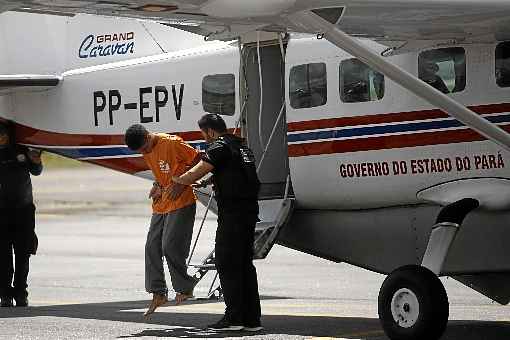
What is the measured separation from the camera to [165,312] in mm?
13305

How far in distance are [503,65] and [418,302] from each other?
199 centimetres

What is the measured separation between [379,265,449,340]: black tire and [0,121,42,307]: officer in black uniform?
4431mm

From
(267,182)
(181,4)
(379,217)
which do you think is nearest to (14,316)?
(267,182)

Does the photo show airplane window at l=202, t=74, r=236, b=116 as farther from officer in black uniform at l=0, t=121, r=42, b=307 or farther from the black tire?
the black tire

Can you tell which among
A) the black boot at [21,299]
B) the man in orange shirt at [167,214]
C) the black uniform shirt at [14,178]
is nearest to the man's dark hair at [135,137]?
the man in orange shirt at [167,214]

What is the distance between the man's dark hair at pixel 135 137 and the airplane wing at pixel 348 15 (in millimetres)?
1497

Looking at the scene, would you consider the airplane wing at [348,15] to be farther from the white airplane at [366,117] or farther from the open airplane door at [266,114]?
the open airplane door at [266,114]

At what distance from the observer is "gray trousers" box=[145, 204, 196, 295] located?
40.7 ft

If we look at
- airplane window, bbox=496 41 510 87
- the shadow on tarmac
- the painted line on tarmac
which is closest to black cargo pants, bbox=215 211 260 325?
the shadow on tarmac

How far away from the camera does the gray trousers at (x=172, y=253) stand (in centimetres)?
1240

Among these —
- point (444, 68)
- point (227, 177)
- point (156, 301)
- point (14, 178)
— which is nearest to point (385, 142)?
point (444, 68)

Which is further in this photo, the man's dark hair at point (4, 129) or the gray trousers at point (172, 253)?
the man's dark hair at point (4, 129)

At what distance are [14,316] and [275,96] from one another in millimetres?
3112

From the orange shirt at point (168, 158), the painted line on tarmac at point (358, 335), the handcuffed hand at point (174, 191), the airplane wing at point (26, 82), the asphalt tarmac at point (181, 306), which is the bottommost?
the asphalt tarmac at point (181, 306)
